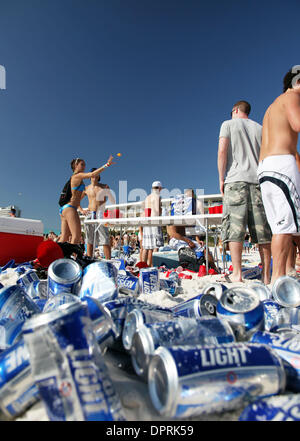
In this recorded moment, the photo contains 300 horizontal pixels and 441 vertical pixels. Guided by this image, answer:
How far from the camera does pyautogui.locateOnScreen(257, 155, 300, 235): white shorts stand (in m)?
1.78

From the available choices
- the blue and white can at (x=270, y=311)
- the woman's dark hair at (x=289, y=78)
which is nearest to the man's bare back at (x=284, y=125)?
the woman's dark hair at (x=289, y=78)

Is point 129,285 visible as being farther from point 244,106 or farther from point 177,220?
point 244,106

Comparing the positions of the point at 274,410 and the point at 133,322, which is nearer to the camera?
the point at 274,410

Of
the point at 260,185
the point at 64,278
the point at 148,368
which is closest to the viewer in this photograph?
the point at 148,368

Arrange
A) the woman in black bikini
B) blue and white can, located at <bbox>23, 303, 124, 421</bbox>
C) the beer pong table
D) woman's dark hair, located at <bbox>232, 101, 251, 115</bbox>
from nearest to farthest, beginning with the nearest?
blue and white can, located at <bbox>23, 303, 124, 421</bbox>
woman's dark hair, located at <bbox>232, 101, 251, 115</bbox>
the woman in black bikini
the beer pong table

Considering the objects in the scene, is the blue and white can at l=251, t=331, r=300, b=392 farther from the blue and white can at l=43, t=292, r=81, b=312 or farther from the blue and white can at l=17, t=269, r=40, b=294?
the blue and white can at l=17, t=269, r=40, b=294

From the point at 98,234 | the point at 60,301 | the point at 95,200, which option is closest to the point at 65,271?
the point at 60,301

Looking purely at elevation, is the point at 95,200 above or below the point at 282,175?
above

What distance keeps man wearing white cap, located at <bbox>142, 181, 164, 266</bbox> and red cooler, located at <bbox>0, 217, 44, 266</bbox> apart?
5.27 ft

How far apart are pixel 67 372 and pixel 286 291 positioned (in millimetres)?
1170

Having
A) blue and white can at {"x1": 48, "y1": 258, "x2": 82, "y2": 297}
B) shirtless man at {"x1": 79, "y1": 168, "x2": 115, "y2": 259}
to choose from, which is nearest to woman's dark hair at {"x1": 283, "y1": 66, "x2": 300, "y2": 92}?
blue and white can at {"x1": 48, "y1": 258, "x2": 82, "y2": 297}

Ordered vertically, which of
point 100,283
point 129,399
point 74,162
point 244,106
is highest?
point 244,106

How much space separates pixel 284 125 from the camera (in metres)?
1.88

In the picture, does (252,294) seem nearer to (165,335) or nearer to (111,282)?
(165,335)
